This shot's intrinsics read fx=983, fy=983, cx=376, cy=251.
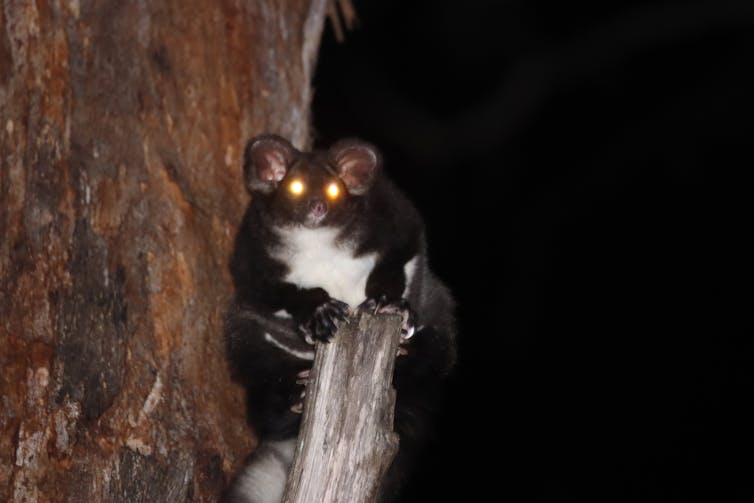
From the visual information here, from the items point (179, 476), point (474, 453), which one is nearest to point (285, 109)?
point (179, 476)

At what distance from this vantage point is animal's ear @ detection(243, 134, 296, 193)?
4191 millimetres

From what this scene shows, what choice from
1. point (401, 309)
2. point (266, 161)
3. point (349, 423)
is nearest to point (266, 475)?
point (401, 309)

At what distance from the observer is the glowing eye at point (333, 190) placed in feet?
13.8

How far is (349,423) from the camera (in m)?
2.94

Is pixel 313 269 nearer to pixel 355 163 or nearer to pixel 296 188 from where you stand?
pixel 296 188

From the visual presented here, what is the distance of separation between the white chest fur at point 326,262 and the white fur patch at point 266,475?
2.20 feet

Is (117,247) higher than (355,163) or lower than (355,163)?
lower

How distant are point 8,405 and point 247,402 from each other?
0.95 m

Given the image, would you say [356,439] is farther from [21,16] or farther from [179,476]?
[21,16]

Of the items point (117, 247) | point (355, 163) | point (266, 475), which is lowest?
point (266, 475)

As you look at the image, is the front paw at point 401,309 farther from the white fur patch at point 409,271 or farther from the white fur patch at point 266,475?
the white fur patch at point 266,475

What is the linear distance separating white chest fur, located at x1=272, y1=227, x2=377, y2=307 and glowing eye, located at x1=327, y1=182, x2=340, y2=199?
15 cm

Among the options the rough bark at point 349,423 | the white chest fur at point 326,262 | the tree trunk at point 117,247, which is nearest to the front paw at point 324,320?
the white chest fur at point 326,262

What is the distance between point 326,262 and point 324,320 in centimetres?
54
